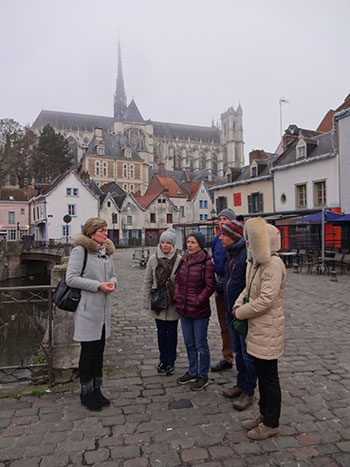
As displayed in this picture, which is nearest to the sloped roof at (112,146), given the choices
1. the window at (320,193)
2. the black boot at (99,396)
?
the window at (320,193)

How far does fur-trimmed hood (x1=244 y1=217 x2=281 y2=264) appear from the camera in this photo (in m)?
2.90

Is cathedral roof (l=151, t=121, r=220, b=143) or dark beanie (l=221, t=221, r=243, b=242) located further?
cathedral roof (l=151, t=121, r=220, b=143)

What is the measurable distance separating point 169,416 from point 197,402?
409 mm

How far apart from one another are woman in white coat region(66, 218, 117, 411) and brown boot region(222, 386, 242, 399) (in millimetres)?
1289

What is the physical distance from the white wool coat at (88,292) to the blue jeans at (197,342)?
3.43 feet

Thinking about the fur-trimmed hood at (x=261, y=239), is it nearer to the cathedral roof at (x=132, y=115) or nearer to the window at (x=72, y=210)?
the window at (x=72, y=210)

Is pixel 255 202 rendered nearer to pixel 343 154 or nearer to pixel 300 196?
pixel 300 196

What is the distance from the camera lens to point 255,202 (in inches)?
1120

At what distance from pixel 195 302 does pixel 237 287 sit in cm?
57

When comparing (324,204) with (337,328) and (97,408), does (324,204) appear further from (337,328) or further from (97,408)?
(97,408)

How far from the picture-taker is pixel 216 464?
2.61 meters

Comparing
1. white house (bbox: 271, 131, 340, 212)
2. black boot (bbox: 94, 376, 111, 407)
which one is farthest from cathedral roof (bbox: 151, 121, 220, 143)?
black boot (bbox: 94, 376, 111, 407)

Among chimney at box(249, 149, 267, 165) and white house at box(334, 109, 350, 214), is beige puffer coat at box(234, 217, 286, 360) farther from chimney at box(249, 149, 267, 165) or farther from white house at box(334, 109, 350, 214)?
chimney at box(249, 149, 267, 165)

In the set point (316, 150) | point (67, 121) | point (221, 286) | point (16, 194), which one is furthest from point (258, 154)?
point (67, 121)
